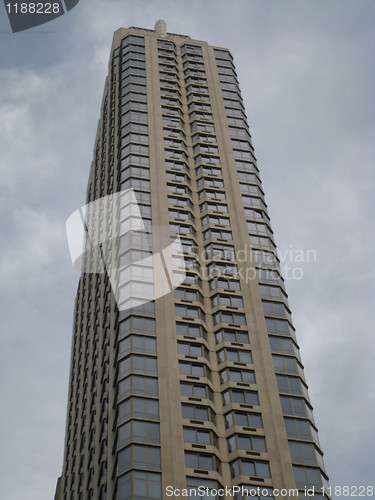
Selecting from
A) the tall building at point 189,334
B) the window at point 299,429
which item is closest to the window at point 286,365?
the tall building at point 189,334

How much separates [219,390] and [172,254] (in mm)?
16848

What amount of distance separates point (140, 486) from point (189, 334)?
17.9 m

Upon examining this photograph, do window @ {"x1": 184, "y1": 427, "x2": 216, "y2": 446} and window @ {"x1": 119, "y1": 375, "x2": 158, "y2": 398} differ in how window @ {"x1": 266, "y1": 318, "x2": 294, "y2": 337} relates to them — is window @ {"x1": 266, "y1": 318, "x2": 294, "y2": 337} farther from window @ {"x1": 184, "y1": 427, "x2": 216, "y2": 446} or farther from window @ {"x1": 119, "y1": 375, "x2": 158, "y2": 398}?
window @ {"x1": 184, "y1": 427, "x2": 216, "y2": 446}

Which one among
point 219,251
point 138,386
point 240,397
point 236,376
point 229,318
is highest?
point 219,251

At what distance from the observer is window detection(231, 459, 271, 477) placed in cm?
6669

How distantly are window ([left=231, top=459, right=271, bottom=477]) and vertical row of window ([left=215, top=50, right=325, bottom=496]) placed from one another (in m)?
2.62

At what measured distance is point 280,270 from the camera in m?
87.6

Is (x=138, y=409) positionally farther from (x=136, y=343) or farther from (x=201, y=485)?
(x=201, y=485)

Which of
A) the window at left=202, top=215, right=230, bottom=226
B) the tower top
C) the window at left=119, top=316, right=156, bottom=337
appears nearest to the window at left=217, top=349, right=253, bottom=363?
the window at left=119, top=316, right=156, bottom=337

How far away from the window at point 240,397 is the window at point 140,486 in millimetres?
11422

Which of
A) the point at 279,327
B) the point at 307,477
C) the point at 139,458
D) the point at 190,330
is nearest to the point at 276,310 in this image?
the point at 279,327

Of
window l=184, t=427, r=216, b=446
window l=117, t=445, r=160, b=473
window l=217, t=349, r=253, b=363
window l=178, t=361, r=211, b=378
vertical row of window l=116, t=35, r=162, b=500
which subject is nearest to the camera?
vertical row of window l=116, t=35, r=162, b=500

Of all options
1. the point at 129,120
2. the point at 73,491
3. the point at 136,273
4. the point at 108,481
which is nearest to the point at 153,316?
the point at 136,273

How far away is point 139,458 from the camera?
64.5 m
